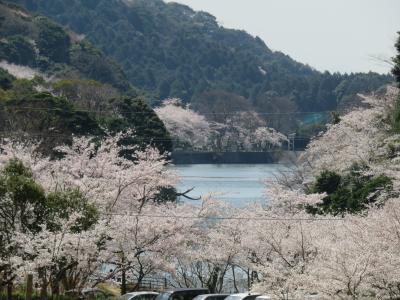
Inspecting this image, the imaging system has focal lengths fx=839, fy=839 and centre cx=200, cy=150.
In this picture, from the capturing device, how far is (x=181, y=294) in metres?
20.5

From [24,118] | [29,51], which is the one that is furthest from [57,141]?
[29,51]

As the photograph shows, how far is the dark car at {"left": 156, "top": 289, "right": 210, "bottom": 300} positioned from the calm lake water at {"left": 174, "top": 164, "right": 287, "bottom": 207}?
39.9m

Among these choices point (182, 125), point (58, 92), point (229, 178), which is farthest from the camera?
point (182, 125)

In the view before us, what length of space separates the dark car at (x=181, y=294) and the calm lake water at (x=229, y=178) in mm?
39878

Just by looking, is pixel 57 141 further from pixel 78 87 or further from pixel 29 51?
pixel 29 51

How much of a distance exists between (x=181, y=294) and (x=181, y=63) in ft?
441

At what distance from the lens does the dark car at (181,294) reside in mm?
19969

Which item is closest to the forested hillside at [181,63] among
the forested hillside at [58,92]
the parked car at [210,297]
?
the forested hillside at [58,92]

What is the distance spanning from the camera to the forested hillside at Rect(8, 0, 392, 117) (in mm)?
136500

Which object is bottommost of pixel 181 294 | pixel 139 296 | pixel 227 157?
pixel 139 296

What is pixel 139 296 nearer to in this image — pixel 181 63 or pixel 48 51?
pixel 48 51

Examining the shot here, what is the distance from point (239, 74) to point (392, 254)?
138m

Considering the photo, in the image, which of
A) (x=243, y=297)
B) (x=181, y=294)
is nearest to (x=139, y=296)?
(x=181, y=294)

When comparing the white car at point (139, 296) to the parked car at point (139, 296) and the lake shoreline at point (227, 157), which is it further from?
the lake shoreline at point (227, 157)
